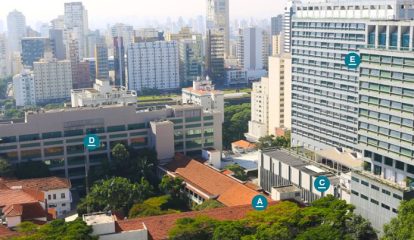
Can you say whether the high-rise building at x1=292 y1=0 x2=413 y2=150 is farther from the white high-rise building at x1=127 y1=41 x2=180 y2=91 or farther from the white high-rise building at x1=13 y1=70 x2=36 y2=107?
the white high-rise building at x1=13 y1=70 x2=36 y2=107

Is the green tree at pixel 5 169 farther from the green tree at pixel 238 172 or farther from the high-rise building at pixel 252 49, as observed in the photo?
the high-rise building at pixel 252 49

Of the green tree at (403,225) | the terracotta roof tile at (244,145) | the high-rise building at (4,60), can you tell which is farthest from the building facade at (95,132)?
the high-rise building at (4,60)

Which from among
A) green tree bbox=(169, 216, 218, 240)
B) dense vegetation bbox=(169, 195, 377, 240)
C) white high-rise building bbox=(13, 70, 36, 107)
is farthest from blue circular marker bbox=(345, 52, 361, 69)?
white high-rise building bbox=(13, 70, 36, 107)

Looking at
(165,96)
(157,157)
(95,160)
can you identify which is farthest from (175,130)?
(165,96)

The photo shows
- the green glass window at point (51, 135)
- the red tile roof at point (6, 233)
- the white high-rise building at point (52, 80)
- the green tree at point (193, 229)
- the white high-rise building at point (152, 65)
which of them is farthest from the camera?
the white high-rise building at point (152, 65)

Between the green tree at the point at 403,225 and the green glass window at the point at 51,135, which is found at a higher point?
the green glass window at the point at 51,135
